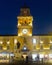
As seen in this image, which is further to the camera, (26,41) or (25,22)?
(26,41)

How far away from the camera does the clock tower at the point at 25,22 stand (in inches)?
3509

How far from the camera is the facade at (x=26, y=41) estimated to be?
292 ft

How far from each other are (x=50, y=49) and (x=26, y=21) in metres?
10.0

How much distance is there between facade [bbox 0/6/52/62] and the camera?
3506 inches

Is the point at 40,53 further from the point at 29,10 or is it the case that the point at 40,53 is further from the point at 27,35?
the point at 29,10

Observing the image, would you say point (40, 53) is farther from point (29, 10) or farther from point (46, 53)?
point (29, 10)

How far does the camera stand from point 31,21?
293 ft

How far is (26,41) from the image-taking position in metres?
89.4

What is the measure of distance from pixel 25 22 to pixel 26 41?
521 centimetres

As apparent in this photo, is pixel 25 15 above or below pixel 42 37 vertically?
above

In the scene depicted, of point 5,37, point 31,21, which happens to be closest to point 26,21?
point 31,21

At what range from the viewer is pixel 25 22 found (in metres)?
88.9

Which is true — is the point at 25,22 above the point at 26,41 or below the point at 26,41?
above

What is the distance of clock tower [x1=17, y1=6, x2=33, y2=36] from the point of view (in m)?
89.1
